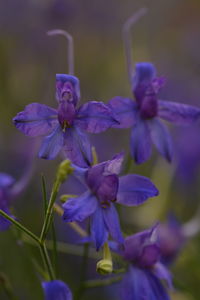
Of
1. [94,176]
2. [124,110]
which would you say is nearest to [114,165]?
[94,176]

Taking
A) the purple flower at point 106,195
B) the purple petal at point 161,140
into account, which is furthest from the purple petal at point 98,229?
the purple petal at point 161,140

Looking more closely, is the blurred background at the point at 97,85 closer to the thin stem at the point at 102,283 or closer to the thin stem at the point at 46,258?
the thin stem at the point at 102,283

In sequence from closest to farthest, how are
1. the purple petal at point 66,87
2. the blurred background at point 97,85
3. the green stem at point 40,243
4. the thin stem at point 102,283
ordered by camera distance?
the green stem at point 40,243, the purple petal at point 66,87, the thin stem at point 102,283, the blurred background at point 97,85

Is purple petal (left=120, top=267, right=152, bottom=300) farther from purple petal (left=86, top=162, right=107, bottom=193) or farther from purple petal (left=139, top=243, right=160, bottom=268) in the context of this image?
purple petal (left=86, top=162, right=107, bottom=193)

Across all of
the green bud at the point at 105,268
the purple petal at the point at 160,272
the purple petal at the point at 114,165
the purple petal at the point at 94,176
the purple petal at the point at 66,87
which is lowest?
the purple petal at the point at 160,272

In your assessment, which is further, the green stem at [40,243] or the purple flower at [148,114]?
the purple flower at [148,114]

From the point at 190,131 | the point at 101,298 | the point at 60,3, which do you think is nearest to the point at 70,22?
the point at 60,3
